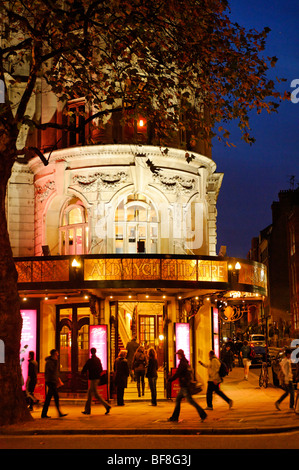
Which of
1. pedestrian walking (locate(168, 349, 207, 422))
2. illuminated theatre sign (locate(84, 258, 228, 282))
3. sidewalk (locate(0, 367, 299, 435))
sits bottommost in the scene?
sidewalk (locate(0, 367, 299, 435))

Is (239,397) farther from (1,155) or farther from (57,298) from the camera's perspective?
Answer: (1,155)

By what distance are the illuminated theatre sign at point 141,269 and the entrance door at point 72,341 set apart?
10.3 ft

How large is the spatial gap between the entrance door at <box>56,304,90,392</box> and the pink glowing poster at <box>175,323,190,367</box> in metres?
3.40

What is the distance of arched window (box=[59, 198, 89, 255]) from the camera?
24.6 meters

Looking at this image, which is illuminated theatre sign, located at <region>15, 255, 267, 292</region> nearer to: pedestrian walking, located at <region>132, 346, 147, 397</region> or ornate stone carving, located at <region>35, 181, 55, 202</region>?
pedestrian walking, located at <region>132, 346, 147, 397</region>

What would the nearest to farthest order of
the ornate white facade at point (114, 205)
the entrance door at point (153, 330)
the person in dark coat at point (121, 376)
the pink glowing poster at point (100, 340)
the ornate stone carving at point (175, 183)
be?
the person in dark coat at point (121, 376), the pink glowing poster at point (100, 340), the ornate white facade at point (114, 205), the ornate stone carving at point (175, 183), the entrance door at point (153, 330)

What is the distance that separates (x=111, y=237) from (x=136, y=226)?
105cm


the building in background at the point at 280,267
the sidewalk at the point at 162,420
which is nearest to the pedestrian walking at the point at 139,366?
the sidewalk at the point at 162,420

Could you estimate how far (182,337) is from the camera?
2352 cm

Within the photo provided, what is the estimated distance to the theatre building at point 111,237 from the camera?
23.3 metres

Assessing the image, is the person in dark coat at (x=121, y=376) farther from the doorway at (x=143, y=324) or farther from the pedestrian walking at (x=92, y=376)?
the doorway at (x=143, y=324)

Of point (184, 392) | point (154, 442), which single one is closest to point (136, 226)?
point (184, 392)

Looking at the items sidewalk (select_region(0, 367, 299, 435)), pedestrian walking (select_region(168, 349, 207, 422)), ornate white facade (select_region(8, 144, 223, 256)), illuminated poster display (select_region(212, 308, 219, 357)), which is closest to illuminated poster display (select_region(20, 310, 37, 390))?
sidewalk (select_region(0, 367, 299, 435))

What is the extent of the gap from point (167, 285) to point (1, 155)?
7650 millimetres
